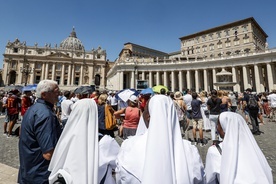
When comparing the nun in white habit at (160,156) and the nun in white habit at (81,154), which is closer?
the nun in white habit at (160,156)

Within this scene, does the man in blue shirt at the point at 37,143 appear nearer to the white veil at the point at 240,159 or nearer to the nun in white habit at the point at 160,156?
the nun in white habit at the point at 160,156

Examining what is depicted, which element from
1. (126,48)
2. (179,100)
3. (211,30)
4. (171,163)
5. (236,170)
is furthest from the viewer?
(126,48)

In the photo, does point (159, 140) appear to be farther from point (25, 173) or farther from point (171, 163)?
point (25, 173)

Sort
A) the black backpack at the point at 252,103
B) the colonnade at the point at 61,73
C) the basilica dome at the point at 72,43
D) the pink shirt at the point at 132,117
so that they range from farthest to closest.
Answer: the basilica dome at the point at 72,43
the colonnade at the point at 61,73
the black backpack at the point at 252,103
the pink shirt at the point at 132,117

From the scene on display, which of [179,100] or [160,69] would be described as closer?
[179,100]

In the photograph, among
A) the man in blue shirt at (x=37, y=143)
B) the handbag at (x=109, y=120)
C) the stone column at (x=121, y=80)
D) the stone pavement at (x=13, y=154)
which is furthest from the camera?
the stone column at (x=121, y=80)

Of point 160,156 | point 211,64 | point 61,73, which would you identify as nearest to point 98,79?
point 61,73

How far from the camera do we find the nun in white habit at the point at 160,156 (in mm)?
1439

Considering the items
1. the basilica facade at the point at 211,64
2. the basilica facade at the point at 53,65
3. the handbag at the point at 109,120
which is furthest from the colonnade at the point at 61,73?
the handbag at the point at 109,120

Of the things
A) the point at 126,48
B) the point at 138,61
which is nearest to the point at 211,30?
the point at 138,61

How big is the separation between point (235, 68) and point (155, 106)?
41494 mm

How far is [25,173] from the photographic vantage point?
1804mm

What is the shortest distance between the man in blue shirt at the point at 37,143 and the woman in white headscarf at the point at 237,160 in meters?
1.81

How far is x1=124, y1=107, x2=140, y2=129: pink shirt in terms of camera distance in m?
4.76
